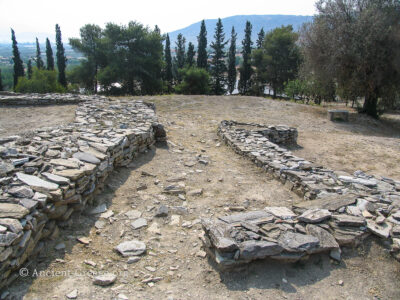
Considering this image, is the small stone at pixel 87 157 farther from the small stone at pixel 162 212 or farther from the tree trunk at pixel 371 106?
the tree trunk at pixel 371 106

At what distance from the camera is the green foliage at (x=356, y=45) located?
11961 millimetres

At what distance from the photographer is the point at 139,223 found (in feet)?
12.2

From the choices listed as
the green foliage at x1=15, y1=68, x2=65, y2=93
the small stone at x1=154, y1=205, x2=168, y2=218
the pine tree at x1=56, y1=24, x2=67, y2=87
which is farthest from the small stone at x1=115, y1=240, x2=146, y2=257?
the pine tree at x1=56, y1=24, x2=67, y2=87

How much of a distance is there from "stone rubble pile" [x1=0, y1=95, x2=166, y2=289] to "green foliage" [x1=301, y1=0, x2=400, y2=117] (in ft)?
33.6

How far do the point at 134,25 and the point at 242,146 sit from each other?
24524mm

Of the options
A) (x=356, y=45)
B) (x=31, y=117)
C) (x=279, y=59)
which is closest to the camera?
(x=31, y=117)

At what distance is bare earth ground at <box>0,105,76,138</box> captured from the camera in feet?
22.6

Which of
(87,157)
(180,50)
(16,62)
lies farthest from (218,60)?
(87,157)

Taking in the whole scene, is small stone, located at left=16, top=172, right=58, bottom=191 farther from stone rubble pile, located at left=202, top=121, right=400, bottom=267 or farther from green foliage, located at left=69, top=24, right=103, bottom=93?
green foliage, located at left=69, top=24, right=103, bottom=93

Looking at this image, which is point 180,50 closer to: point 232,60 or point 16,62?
point 232,60

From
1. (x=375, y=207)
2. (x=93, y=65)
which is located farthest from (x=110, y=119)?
(x=93, y=65)

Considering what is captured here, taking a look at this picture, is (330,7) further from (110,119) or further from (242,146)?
(110,119)

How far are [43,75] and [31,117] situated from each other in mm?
21030

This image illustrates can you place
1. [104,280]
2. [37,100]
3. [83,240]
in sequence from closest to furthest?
[104,280], [83,240], [37,100]
